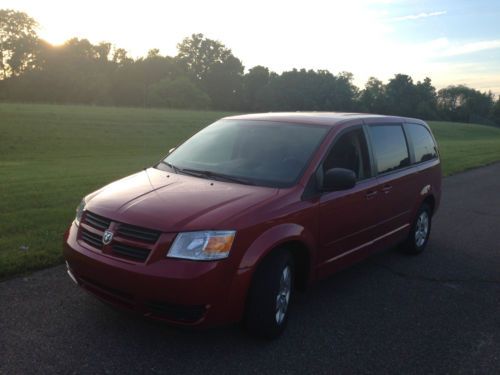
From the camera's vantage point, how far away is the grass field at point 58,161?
6.06 m

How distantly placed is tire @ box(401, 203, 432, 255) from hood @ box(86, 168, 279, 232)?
298 centimetres

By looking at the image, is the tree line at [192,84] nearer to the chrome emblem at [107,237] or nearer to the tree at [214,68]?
the tree at [214,68]

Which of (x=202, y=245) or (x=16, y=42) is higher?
(x=16, y=42)

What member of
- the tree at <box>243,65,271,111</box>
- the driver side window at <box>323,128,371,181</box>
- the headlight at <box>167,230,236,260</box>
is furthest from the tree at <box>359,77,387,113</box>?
the headlight at <box>167,230,236,260</box>

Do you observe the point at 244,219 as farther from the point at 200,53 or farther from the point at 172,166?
the point at 200,53

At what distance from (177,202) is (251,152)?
1.22 metres

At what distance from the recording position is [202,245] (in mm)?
3498

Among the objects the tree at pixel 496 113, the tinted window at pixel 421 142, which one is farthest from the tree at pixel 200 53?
the tinted window at pixel 421 142

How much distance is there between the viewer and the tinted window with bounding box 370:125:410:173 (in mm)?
5453

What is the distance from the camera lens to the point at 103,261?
3633mm

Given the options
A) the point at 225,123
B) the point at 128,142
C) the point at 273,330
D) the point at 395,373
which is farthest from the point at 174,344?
the point at 128,142

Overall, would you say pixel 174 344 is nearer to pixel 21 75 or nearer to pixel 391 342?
pixel 391 342

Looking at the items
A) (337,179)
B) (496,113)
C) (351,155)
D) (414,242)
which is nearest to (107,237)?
(337,179)

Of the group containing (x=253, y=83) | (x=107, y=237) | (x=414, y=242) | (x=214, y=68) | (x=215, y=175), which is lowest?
(x=414, y=242)
